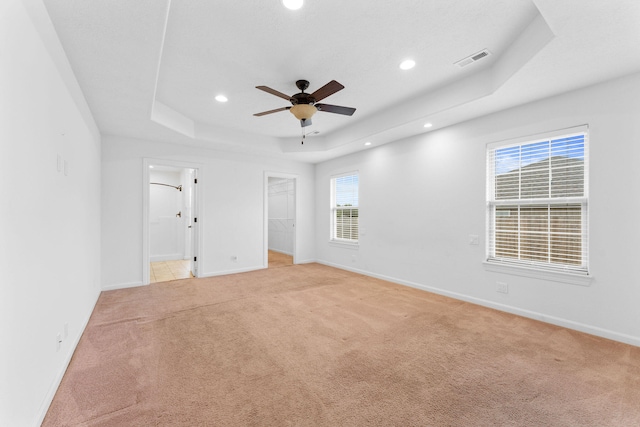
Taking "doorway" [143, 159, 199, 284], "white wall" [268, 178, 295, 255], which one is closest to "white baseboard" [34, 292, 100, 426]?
"doorway" [143, 159, 199, 284]

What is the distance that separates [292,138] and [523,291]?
481 centimetres

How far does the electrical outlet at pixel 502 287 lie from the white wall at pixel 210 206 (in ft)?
14.1

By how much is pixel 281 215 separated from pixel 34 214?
717 cm

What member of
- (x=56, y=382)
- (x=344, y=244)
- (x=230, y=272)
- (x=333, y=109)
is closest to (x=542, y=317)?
(x=333, y=109)

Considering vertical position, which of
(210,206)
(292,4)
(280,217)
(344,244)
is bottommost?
(344,244)

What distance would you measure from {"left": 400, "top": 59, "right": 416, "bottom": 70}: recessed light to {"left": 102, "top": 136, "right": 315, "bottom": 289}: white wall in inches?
152

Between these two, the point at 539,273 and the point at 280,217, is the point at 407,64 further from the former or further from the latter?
the point at 280,217

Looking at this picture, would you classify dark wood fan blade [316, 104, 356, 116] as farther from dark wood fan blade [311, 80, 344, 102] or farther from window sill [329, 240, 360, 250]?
window sill [329, 240, 360, 250]

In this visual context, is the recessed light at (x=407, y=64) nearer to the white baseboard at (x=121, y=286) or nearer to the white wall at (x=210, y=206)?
the white wall at (x=210, y=206)

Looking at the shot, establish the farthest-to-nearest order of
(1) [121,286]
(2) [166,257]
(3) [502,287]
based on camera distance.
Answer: (2) [166,257], (1) [121,286], (3) [502,287]

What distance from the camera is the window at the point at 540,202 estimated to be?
3.04 metres

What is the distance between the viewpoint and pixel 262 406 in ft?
5.85

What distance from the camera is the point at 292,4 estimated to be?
205cm

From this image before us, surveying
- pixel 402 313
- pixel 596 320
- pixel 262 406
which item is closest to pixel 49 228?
pixel 262 406
